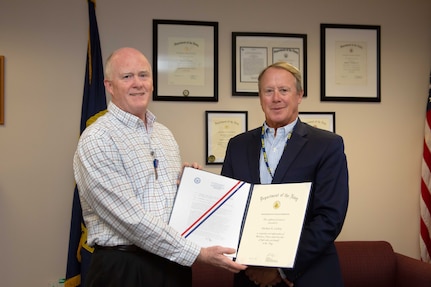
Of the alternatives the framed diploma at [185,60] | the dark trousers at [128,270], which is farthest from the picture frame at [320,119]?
the dark trousers at [128,270]

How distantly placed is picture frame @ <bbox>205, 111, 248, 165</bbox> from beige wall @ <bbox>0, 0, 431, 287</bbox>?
0.17 ft

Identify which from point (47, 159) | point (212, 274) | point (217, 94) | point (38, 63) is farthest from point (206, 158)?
point (38, 63)

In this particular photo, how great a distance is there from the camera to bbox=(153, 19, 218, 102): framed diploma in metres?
3.29

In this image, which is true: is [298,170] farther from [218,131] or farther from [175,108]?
[175,108]

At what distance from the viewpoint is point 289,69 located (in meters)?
2.04

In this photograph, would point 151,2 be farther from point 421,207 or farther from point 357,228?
point 421,207

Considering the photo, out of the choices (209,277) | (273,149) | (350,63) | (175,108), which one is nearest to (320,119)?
(350,63)

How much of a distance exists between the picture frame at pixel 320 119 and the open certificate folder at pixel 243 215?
1618 millimetres

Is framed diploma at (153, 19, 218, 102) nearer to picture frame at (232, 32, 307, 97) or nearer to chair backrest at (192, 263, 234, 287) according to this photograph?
picture frame at (232, 32, 307, 97)

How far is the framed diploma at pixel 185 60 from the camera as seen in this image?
3.29 m

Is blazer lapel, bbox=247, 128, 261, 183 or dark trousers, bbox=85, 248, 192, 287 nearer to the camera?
dark trousers, bbox=85, 248, 192, 287

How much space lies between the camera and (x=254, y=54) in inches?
134

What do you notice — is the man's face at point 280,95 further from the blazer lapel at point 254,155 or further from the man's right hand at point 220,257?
the man's right hand at point 220,257

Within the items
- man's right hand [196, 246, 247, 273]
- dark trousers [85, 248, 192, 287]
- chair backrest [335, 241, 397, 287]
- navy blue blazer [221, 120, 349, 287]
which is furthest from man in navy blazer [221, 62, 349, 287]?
chair backrest [335, 241, 397, 287]
